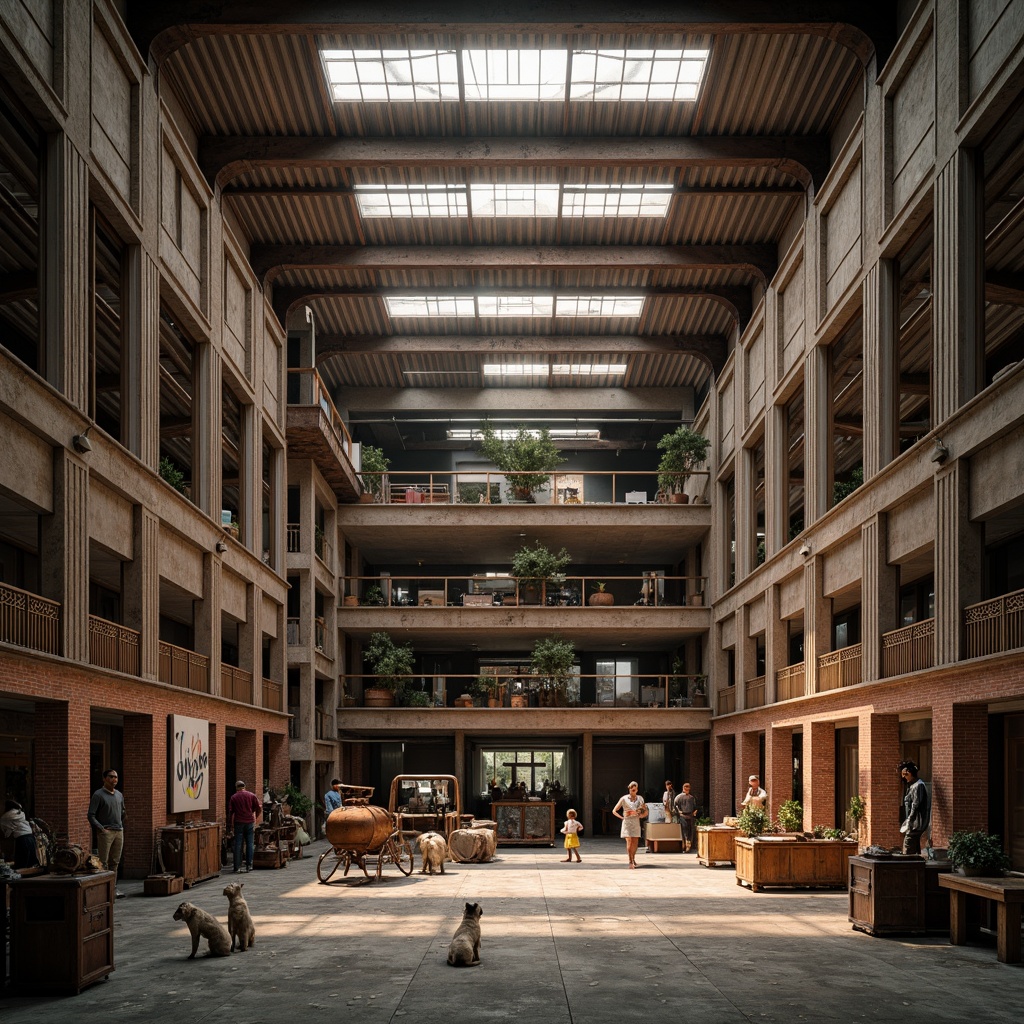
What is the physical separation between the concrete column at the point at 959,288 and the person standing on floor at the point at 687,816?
15.1 m

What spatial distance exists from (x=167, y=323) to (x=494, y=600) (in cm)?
1620

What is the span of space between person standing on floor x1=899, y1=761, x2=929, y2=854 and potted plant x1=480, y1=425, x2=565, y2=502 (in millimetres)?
22503

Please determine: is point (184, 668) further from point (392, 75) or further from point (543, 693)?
point (543, 693)

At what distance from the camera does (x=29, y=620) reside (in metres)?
15.2

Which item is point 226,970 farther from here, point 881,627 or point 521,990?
point 881,627

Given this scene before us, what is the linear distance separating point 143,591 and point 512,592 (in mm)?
22526

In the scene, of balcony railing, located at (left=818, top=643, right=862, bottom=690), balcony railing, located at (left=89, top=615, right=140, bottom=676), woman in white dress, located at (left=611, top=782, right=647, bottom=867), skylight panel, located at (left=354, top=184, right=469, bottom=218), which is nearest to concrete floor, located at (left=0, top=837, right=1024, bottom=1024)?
balcony railing, located at (left=89, top=615, right=140, bottom=676)

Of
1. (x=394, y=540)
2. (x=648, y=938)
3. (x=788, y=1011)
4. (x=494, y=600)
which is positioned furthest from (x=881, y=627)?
(x=394, y=540)

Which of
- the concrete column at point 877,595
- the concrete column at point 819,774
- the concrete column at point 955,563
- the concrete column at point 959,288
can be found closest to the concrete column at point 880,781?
the concrete column at point 877,595

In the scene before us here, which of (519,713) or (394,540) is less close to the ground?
(394,540)

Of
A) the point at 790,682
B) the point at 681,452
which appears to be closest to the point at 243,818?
the point at 790,682

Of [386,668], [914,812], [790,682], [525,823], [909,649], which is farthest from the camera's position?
[386,668]

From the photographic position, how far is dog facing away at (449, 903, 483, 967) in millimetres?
11890

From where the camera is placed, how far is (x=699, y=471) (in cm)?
3719
